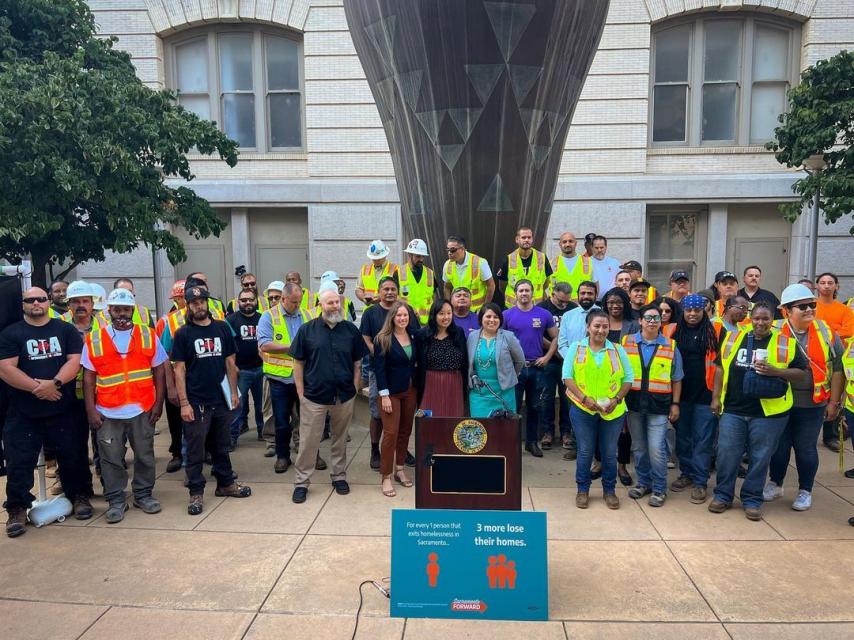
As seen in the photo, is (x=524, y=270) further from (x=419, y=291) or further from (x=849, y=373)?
(x=849, y=373)

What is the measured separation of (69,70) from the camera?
7.06 metres

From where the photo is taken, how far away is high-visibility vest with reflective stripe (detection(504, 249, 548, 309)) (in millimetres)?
6410

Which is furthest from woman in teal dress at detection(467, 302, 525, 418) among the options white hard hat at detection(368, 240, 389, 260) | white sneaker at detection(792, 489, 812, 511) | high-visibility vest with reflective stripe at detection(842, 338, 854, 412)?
high-visibility vest with reflective stripe at detection(842, 338, 854, 412)

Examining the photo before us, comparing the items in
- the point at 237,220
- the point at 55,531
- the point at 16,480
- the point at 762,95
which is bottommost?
the point at 55,531

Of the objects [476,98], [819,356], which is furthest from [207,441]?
[819,356]

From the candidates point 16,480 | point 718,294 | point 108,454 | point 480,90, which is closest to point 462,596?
point 108,454

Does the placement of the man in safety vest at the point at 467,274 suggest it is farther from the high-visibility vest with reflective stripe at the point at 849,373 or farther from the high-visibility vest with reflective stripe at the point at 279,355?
the high-visibility vest with reflective stripe at the point at 849,373

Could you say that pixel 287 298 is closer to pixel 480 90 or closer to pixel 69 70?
pixel 480 90

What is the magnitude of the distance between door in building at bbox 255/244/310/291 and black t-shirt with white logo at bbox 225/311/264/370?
699 centimetres

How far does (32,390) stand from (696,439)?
5.28m

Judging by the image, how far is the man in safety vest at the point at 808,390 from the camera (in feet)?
15.5

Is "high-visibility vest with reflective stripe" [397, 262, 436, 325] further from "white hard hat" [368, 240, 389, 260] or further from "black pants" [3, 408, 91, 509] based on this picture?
"black pants" [3, 408, 91, 509]

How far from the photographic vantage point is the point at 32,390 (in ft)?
14.8

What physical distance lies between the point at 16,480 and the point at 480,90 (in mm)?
4730
